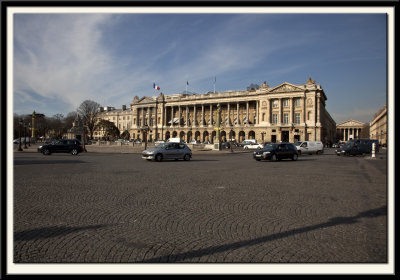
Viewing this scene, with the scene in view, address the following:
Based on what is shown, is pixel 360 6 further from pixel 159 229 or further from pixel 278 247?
pixel 159 229

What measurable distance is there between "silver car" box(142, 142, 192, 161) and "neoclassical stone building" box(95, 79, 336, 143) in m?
36.5

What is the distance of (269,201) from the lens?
6.22 meters

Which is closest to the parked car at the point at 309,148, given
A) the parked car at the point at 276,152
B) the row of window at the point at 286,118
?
the parked car at the point at 276,152

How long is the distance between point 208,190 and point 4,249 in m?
5.83

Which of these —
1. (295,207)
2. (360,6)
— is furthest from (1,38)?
(295,207)

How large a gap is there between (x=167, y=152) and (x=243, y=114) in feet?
244

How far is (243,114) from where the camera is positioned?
90875 millimetres

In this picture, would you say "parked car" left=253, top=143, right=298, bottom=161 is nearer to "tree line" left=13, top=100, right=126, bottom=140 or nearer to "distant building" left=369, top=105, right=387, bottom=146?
"distant building" left=369, top=105, right=387, bottom=146

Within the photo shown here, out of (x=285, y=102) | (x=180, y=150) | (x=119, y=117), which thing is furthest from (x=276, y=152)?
(x=119, y=117)

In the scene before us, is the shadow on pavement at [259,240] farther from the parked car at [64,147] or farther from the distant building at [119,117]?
the distant building at [119,117]

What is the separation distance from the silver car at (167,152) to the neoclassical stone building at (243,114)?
3646cm

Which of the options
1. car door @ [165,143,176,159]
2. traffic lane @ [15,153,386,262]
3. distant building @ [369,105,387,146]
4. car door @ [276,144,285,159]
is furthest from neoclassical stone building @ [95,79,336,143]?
distant building @ [369,105,387,146]

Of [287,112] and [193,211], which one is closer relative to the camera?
[193,211]

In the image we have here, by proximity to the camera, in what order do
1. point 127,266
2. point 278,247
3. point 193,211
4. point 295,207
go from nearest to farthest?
point 127,266 → point 278,247 → point 193,211 → point 295,207
